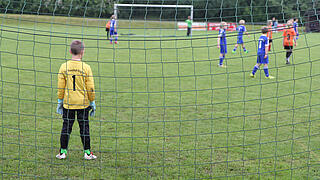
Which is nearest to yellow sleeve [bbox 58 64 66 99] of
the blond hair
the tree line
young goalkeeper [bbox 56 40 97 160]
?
young goalkeeper [bbox 56 40 97 160]

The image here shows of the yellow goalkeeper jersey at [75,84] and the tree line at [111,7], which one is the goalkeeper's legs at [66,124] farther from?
the tree line at [111,7]

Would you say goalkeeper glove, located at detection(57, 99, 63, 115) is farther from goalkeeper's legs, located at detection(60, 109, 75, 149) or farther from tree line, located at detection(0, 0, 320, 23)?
tree line, located at detection(0, 0, 320, 23)

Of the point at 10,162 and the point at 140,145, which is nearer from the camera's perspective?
the point at 10,162

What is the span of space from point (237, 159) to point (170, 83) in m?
5.07

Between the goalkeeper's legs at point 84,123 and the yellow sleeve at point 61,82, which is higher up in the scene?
the yellow sleeve at point 61,82

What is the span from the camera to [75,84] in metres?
3.94

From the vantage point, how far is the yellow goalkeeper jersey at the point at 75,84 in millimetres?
3896

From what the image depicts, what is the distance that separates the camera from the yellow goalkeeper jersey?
153 inches

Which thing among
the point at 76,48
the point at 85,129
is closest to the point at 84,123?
the point at 85,129

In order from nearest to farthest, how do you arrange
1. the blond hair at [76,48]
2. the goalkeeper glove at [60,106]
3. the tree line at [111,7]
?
the blond hair at [76,48] → the goalkeeper glove at [60,106] → the tree line at [111,7]

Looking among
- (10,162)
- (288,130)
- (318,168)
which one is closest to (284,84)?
(288,130)

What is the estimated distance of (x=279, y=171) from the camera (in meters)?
4.07

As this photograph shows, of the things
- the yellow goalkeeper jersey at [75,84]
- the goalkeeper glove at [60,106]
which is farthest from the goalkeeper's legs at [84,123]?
the goalkeeper glove at [60,106]

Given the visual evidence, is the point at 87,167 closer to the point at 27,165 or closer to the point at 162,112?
the point at 27,165
